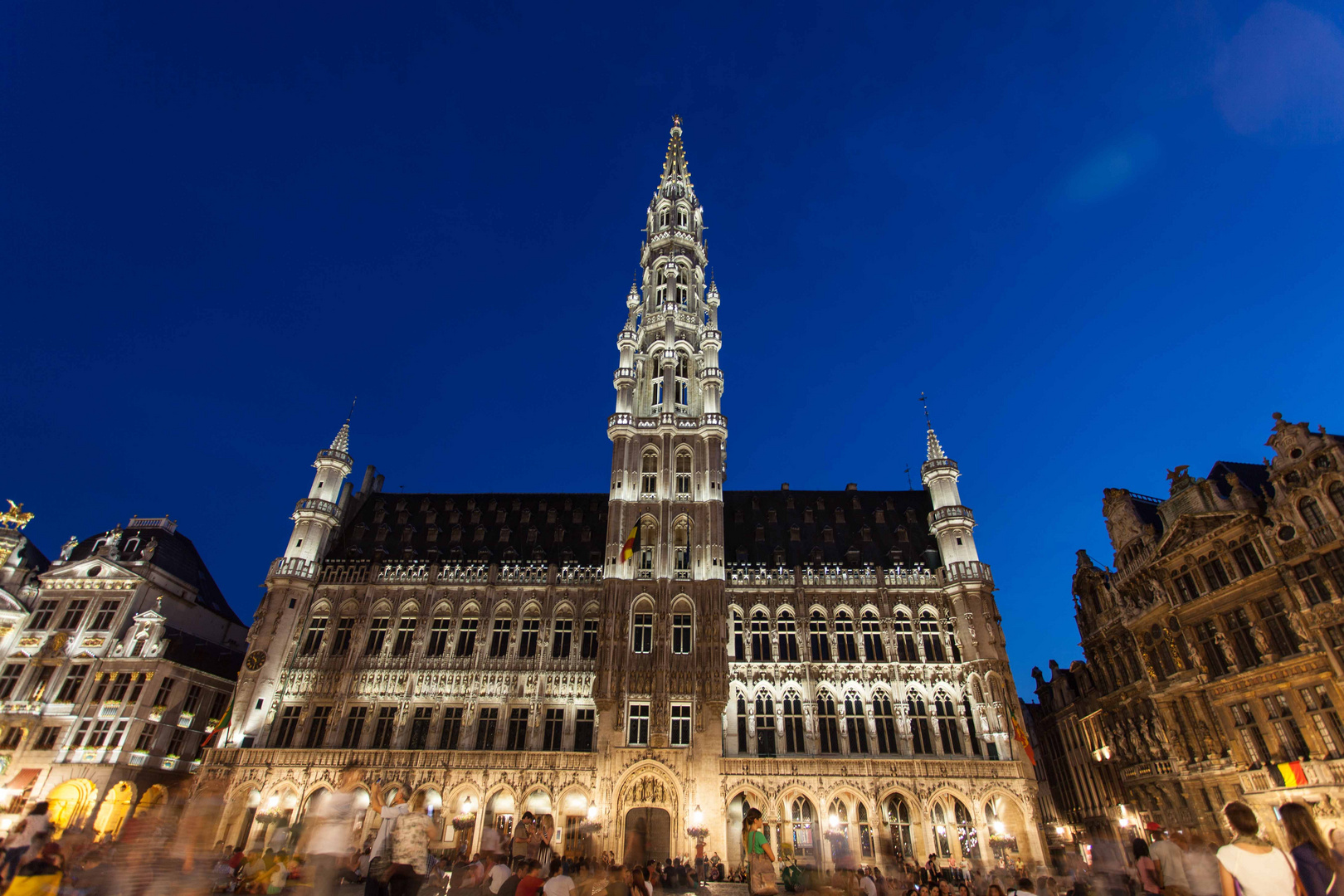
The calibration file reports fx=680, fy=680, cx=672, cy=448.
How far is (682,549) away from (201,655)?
33727 millimetres

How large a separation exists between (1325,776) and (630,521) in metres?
35.2

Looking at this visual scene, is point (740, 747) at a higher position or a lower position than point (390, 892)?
higher

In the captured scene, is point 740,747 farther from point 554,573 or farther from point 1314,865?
point 1314,865

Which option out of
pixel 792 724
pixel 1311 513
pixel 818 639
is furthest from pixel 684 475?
pixel 1311 513

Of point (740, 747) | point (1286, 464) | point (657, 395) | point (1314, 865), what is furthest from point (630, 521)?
point (1314, 865)

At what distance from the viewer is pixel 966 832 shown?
119 ft

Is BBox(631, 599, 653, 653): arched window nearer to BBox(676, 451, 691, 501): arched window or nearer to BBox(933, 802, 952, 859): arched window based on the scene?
BBox(676, 451, 691, 501): arched window

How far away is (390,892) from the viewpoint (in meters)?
10.2

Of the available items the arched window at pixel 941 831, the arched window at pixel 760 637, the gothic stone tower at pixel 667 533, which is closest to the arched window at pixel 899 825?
the arched window at pixel 941 831

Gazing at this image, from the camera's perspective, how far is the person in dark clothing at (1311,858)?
7.27 m

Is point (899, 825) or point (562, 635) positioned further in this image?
point (562, 635)

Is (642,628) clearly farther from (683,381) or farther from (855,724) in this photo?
(683,381)

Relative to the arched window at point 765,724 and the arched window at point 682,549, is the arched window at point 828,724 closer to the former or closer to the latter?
the arched window at point 765,724

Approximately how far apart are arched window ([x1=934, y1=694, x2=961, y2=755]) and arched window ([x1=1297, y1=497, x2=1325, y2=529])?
1943cm
